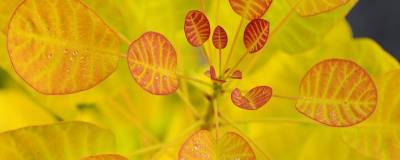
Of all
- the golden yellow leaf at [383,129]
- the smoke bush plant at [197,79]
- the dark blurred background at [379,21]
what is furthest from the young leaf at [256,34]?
the dark blurred background at [379,21]

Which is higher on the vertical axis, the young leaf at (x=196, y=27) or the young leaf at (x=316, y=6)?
the young leaf at (x=316, y=6)

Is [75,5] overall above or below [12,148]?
above

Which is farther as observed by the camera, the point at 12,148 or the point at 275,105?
the point at 275,105

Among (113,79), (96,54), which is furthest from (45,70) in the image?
(113,79)

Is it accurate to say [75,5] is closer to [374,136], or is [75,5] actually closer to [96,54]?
[96,54]

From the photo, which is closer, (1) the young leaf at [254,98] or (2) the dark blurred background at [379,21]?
(1) the young leaf at [254,98]

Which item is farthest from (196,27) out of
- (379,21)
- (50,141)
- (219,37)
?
(379,21)

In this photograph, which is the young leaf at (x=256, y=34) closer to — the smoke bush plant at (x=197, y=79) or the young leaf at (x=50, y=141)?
the smoke bush plant at (x=197, y=79)
